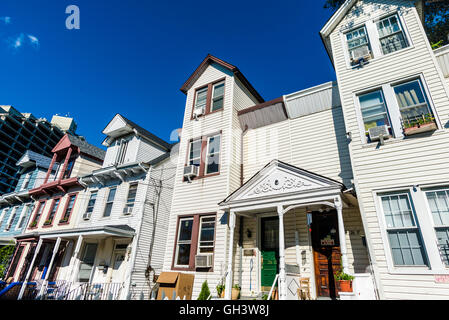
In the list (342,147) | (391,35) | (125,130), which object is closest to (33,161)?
(125,130)

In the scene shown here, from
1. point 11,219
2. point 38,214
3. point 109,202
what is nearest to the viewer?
point 109,202

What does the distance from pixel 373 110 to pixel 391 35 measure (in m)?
2.94

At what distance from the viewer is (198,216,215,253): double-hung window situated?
9828mm

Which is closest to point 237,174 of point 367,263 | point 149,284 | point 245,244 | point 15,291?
point 245,244

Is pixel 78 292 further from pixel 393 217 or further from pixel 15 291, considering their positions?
pixel 393 217

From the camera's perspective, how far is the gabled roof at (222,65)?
507 inches

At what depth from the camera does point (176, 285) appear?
880cm

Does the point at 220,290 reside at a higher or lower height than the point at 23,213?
lower

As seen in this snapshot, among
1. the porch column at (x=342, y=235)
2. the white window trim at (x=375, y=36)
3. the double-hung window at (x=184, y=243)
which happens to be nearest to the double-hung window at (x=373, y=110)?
the white window trim at (x=375, y=36)

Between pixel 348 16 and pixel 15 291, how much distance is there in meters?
20.1

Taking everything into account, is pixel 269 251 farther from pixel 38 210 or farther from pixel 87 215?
pixel 38 210

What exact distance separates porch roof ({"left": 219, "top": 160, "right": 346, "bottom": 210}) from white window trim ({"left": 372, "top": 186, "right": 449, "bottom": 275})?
123 cm

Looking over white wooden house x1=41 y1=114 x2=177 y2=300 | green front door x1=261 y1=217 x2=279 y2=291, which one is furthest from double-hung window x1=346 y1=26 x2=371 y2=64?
white wooden house x1=41 y1=114 x2=177 y2=300

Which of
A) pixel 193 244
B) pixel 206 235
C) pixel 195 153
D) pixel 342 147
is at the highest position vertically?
pixel 195 153
